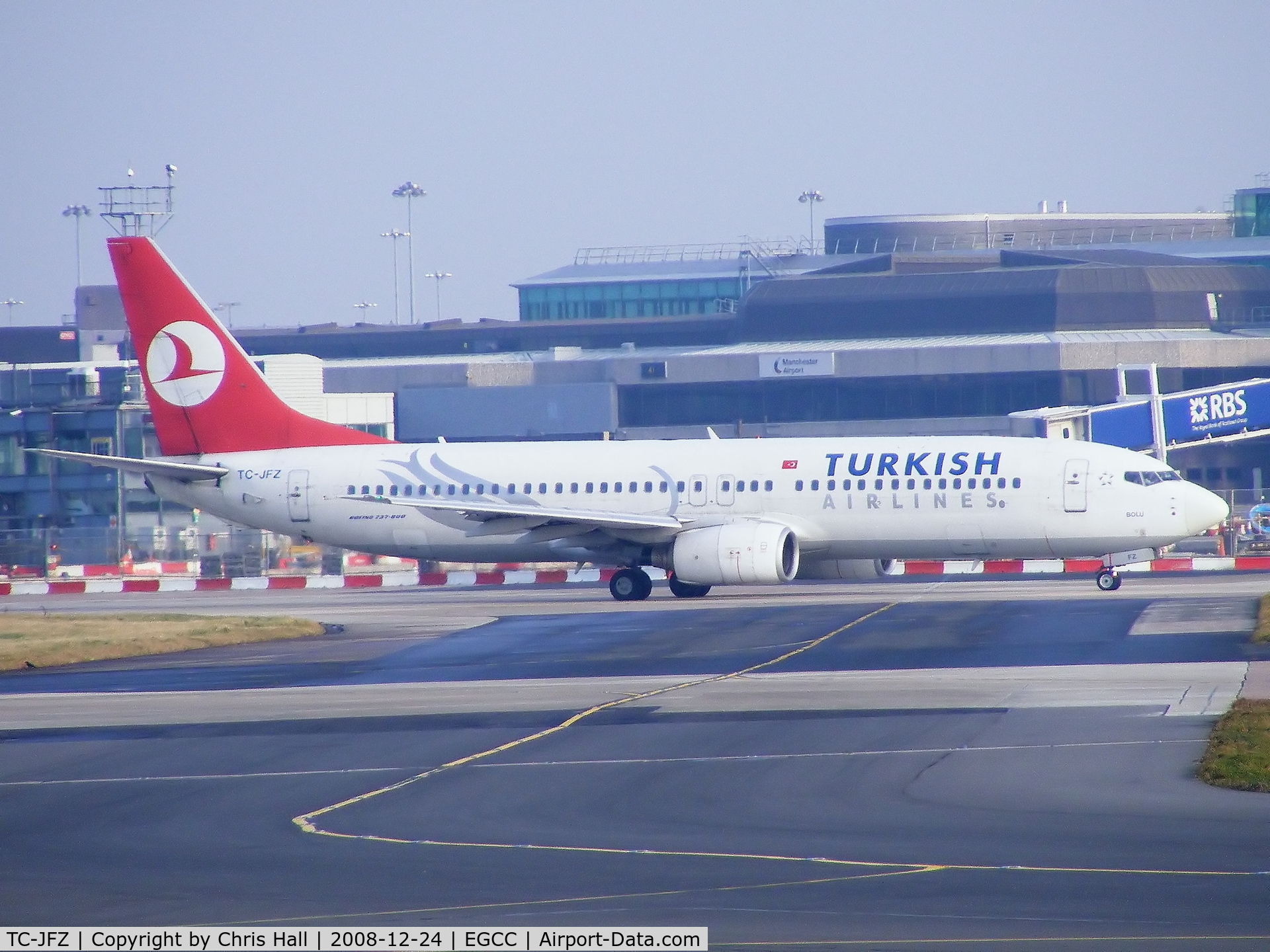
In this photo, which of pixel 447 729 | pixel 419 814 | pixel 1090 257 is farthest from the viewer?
pixel 1090 257

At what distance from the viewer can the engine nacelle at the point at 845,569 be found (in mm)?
40312

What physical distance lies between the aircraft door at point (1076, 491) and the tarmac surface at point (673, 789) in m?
7.19

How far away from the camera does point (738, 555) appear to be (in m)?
37.1

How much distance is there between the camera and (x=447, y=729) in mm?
19547

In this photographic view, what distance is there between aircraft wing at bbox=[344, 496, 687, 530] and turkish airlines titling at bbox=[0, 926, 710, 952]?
92.1 ft

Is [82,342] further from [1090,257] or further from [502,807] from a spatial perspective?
[502,807]

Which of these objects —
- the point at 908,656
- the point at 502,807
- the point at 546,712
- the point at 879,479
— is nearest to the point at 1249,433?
the point at 879,479

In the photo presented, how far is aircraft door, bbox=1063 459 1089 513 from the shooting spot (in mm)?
37062

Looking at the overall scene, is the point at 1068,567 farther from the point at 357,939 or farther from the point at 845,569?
the point at 357,939

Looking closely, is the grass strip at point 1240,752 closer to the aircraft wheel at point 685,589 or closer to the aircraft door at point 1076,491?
the aircraft door at point 1076,491

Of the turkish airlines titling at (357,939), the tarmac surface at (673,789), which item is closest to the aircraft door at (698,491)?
the tarmac surface at (673,789)

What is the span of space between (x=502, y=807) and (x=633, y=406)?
Result: 8186 centimetres

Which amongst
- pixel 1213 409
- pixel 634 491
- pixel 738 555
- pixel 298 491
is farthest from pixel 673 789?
pixel 1213 409

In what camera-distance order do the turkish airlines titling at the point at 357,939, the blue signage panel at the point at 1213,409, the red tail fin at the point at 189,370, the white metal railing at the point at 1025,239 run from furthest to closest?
the white metal railing at the point at 1025,239 < the blue signage panel at the point at 1213,409 < the red tail fin at the point at 189,370 < the turkish airlines titling at the point at 357,939
